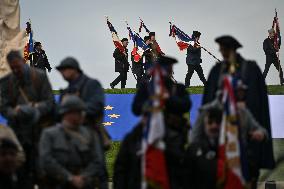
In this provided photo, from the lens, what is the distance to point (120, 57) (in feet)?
101

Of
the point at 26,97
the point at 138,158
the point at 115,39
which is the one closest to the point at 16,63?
the point at 26,97

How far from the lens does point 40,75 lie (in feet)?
31.2

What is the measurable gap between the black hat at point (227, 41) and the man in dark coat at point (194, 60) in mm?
18616

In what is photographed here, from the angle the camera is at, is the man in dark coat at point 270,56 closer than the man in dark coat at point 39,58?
Yes

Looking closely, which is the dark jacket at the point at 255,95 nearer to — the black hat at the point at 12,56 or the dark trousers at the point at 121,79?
the black hat at the point at 12,56

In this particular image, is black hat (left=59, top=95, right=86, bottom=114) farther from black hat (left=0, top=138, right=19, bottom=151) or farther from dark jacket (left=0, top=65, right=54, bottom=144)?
dark jacket (left=0, top=65, right=54, bottom=144)

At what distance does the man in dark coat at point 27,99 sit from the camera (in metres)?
9.35

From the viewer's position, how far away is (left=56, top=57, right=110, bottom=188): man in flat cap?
362 inches

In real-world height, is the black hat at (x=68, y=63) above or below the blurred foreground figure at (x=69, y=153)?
above

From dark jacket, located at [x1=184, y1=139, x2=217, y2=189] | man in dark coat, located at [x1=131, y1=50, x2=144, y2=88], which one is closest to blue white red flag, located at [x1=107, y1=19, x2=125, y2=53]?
man in dark coat, located at [x1=131, y1=50, x2=144, y2=88]

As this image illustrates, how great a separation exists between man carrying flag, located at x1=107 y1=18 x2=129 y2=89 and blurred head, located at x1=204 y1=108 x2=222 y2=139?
2073cm

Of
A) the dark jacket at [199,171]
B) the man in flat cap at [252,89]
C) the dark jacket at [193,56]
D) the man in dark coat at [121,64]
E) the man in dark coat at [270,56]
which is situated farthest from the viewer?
the man in dark coat at [121,64]

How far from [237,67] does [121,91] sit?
16.1 metres

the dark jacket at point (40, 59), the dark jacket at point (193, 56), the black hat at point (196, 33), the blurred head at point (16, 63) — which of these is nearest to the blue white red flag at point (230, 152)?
the blurred head at point (16, 63)
